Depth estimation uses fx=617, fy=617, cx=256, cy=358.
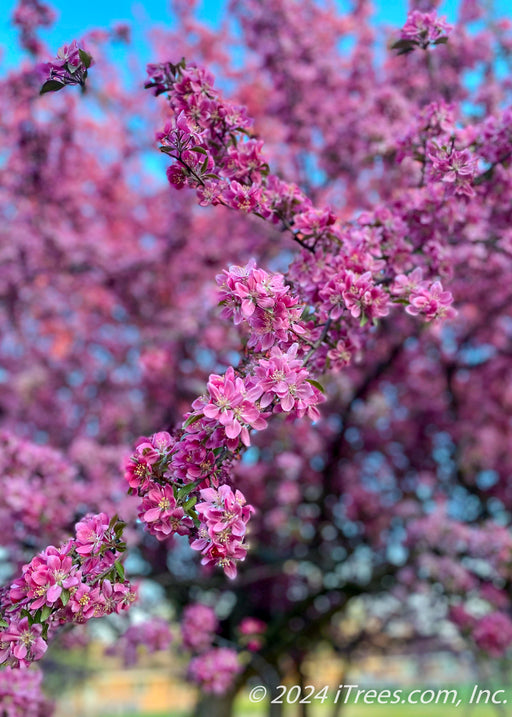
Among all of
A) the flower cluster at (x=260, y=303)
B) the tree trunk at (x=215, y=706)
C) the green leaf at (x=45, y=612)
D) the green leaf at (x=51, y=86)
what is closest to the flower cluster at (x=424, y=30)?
the green leaf at (x=51, y=86)

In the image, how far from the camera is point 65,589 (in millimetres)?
1898

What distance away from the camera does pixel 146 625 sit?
4535 mm

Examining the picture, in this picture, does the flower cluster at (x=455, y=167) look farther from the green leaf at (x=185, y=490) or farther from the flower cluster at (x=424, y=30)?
the green leaf at (x=185, y=490)

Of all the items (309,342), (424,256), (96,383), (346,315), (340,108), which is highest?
(340,108)

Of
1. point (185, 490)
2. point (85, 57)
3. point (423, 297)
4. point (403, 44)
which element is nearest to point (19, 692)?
point (185, 490)

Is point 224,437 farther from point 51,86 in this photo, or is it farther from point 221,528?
point 51,86

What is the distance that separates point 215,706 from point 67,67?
791 centimetres

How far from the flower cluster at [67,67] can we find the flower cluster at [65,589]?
1.70 meters

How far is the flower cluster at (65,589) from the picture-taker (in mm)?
1900

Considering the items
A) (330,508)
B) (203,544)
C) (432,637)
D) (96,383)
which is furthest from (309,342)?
(432,637)

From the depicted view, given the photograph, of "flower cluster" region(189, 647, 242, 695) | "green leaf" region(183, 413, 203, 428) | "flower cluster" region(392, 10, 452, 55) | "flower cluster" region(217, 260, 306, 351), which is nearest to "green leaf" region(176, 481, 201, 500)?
"green leaf" region(183, 413, 203, 428)

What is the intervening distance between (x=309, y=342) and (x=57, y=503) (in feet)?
8.37

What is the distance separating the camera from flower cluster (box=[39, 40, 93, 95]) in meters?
2.44

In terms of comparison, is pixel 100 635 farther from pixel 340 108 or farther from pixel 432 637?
pixel 340 108
